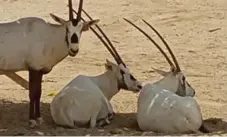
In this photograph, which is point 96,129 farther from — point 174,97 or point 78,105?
point 174,97

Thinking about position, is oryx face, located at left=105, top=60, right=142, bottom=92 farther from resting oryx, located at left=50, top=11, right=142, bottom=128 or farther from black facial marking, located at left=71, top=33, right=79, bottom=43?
black facial marking, located at left=71, top=33, right=79, bottom=43

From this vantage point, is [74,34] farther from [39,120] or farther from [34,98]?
[39,120]

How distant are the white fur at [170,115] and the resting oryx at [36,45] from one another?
2.73ft

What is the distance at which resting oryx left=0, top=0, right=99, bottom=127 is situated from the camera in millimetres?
7039

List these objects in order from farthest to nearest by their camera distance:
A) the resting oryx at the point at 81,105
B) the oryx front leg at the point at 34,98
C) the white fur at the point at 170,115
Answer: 1. the oryx front leg at the point at 34,98
2. the resting oryx at the point at 81,105
3. the white fur at the point at 170,115

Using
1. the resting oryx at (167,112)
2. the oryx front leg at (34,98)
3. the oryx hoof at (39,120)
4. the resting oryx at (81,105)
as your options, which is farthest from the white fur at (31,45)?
the resting oryx at (167,112)

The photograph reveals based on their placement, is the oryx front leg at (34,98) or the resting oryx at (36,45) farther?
the oryx front leg at (34,98)

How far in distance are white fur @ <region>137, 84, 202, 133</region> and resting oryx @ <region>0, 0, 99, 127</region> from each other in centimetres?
83

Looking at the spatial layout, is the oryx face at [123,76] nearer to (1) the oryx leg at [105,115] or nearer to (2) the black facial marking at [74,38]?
(1) the oryx leg at [105,115]

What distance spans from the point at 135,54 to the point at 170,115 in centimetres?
350

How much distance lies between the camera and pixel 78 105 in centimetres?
713

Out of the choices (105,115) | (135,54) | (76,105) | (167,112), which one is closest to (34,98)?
(76,105)

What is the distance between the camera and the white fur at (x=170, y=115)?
6859 millimetres

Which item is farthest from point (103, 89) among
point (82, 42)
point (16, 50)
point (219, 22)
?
point (219, 22)
